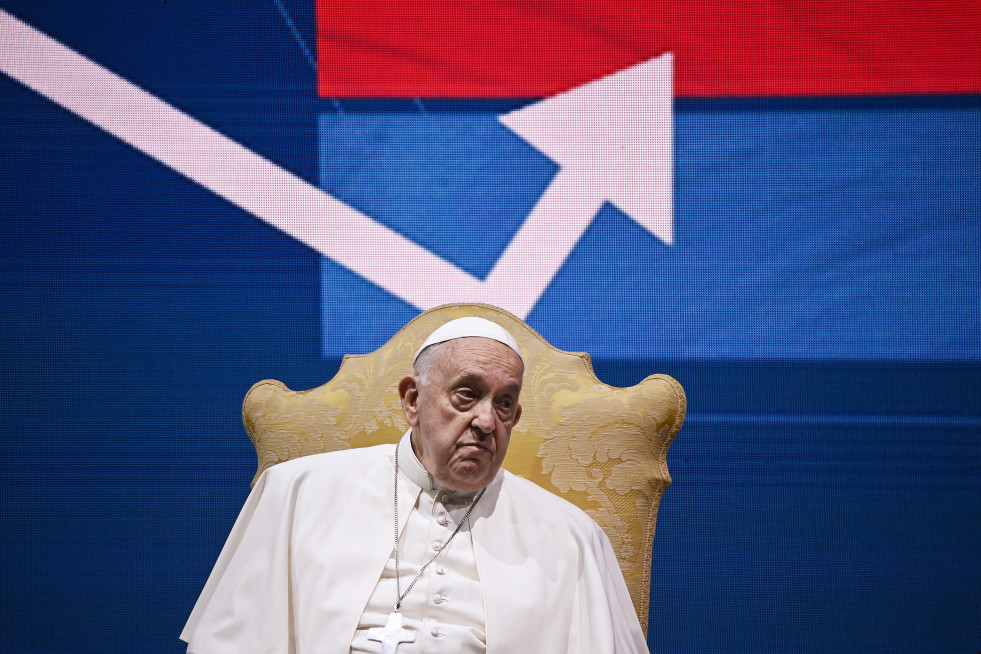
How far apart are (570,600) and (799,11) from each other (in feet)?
8.65

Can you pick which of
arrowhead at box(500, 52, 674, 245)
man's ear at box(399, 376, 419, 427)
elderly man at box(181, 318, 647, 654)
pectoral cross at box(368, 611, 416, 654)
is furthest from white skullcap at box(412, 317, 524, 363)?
arrowhead at box(500, 52, 674, 245)

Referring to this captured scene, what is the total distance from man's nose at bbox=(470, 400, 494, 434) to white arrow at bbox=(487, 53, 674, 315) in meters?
1.32

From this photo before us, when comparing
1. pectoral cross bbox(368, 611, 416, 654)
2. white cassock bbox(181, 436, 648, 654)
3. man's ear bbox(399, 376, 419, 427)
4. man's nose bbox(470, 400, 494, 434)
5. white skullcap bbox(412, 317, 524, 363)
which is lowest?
pectoral cross bbox(368, 611, 416, 654)

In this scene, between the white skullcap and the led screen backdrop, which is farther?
the led screen backdrop

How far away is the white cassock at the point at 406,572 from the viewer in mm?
2270

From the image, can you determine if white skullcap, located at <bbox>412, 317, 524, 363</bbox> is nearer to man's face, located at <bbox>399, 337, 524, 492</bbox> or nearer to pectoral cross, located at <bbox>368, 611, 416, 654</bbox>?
man's face, located at <bbox>399, 337, 524, 492</bbox>

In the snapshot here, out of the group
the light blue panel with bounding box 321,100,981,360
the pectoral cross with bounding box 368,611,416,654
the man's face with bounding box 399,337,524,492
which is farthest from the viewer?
the light blue panel with bounding box 321,100,981,360

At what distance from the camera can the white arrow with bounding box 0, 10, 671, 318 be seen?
3586 mm

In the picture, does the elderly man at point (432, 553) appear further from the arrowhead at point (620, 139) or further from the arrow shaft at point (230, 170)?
the arrowhead at point (620, 139)

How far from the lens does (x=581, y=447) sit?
107 inches

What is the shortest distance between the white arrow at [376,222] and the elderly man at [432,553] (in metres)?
1.18

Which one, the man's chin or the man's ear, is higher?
the man's ear

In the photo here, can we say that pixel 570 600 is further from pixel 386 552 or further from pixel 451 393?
pixel 451 393

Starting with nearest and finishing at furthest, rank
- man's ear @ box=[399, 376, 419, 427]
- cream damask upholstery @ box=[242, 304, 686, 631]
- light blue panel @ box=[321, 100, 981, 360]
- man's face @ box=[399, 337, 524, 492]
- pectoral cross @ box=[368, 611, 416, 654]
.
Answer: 1. pectoral cross @ box=[368, 611, 416, 654]
2. man's face @ box=[399, 337, 524, 492]
3. man's ear @ box=[399, 376, 419, 427]
4. cream damask upholstery @ box=[242, 304, 686, 631]
5. light blue panel @ box=[321, 100, 981, 360]
